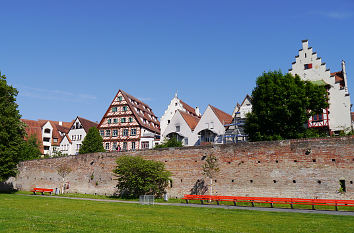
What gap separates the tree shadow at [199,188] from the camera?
87.9ft

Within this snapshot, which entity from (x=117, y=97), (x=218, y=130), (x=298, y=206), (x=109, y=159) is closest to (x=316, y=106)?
(x=218, y=130)

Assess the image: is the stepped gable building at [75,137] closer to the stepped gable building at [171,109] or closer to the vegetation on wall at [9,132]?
the stepped gable building at [171,109]

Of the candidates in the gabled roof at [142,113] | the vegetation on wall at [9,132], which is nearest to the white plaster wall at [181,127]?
the gabled roof at [142,113]

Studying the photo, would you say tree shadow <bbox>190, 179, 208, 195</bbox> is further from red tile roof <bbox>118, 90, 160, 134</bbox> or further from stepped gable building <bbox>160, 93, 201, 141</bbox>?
stepped gable building <bbox>160, 93, 201, 141</bbox>

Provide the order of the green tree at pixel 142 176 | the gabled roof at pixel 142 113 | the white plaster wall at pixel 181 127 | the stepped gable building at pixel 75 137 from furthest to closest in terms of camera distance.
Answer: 1. the stepped gable building at pixel 75 137
2. the gabled roof at pixel 142 113
3. the white plaster wall at pixel 181 127
4. the green tree at pixel 142 176

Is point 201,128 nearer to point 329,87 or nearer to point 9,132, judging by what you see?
point 329,87

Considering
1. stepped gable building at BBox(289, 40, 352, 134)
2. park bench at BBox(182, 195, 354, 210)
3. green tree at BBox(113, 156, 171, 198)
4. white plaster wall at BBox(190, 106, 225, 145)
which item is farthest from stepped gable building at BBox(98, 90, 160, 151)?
park bench at BBox(182, 195, 354, 210)

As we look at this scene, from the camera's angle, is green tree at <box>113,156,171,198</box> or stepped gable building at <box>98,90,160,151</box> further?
stepped gable building at <box>98,90,160,151</box>

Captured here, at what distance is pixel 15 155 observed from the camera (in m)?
34.1

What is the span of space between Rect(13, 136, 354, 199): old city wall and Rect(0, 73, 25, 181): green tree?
9.53 m

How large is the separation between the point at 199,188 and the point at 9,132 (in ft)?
72.4

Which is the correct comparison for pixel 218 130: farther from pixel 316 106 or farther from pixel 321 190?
pixel 321 190

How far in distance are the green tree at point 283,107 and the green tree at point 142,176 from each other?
449 inches

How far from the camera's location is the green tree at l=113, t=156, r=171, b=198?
27578 millimetres
